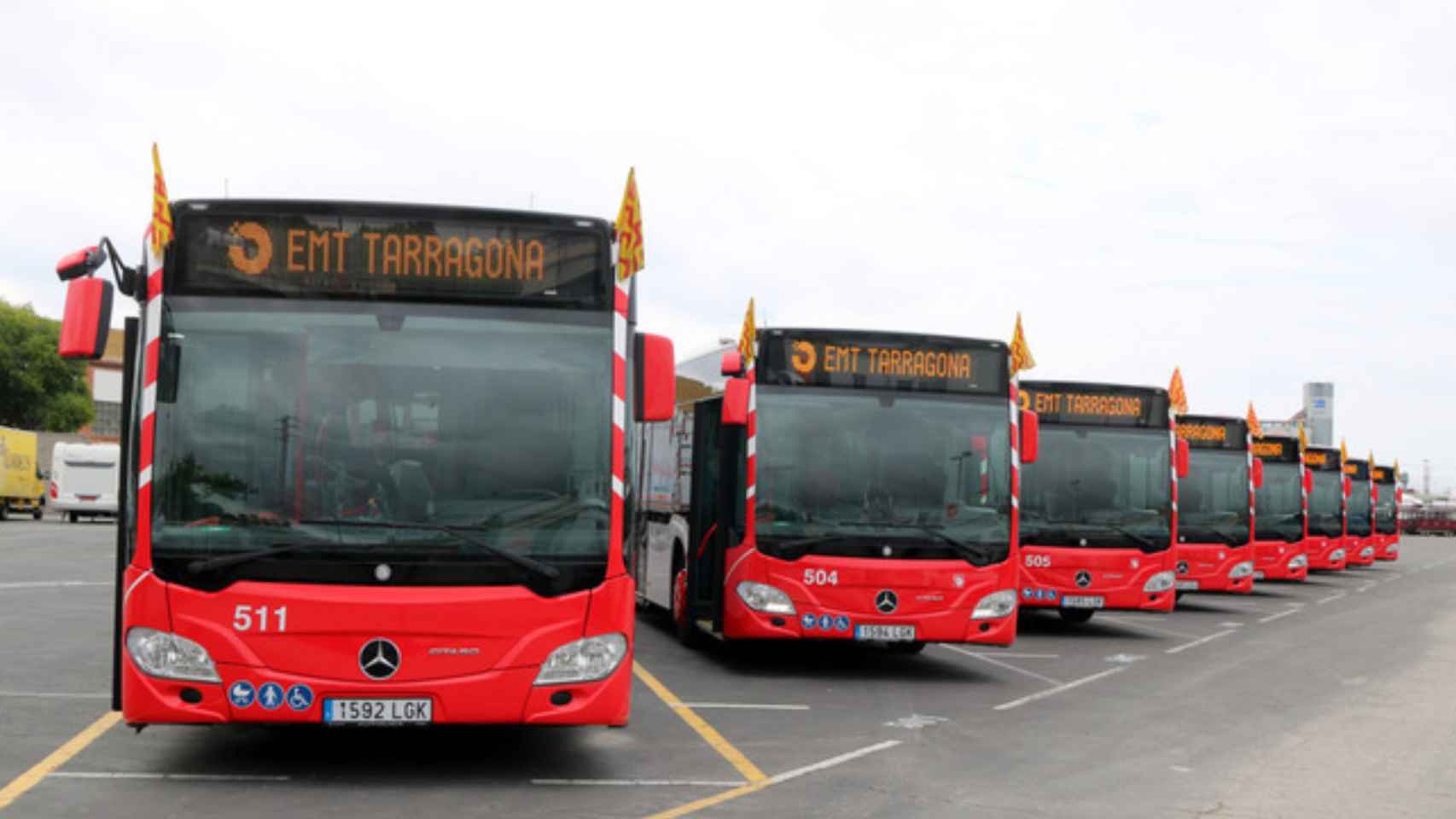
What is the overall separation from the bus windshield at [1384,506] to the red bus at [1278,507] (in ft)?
49.9

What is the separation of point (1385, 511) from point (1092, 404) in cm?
2811

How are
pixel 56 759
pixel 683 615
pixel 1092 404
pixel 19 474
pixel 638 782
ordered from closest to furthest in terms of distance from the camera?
1. pixel 638 782
2. pixel 56 759
3. pixel 683 615
4. pixel 1092 404
5. pixel 19 474

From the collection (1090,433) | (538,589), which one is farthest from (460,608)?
(1090,433)

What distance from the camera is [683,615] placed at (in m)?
15.8

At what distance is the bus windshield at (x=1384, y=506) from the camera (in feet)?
142

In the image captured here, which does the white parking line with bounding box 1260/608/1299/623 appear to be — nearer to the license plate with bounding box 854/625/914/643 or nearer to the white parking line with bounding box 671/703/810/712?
the license plate with bounding box 854/625/914/643

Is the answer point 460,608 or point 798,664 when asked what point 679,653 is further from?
point 460,608

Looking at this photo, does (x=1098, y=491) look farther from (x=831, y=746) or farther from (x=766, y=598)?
→ (x=831, y=746)

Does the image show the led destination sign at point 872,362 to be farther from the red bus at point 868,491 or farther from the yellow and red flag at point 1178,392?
the yellow and red flag at point 1178,392

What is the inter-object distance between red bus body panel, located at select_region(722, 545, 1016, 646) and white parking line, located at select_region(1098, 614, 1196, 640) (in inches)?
285

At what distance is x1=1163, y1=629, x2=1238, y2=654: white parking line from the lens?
693 inches

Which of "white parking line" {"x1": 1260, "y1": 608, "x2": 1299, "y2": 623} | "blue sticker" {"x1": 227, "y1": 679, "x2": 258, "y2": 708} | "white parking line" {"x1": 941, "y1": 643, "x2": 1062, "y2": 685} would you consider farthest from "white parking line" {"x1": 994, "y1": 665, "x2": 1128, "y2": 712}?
"white parking line" {"x1": 1260, "y1": 608, "x2": 1299, "y2": 623}

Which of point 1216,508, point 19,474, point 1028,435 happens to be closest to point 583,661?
point 1028,435

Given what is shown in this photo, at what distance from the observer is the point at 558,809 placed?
7.61m
